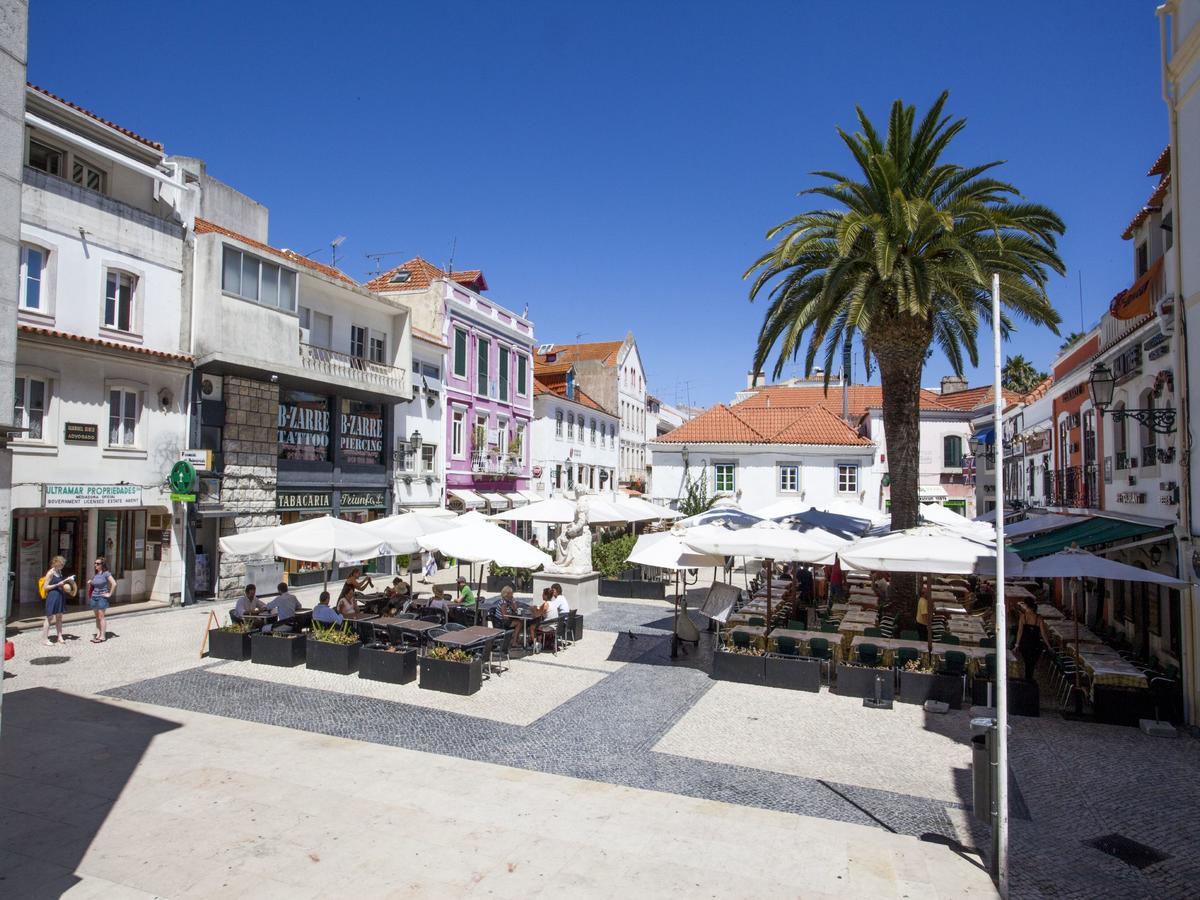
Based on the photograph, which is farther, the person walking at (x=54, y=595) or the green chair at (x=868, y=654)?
the person walking at (x=54, y=595)

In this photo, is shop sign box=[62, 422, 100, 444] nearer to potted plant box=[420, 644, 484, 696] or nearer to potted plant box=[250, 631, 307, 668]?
potted plant box=[250, 631, 307, 668]

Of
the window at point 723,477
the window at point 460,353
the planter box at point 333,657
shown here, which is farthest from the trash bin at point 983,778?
the window at point 723,477

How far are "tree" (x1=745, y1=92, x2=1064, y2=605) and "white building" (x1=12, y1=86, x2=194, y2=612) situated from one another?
Result: 49.8 ft

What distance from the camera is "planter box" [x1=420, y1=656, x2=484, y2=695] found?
1204 centimetres

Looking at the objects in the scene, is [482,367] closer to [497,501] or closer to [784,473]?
[497,501]

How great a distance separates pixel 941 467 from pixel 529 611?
34.9 meters

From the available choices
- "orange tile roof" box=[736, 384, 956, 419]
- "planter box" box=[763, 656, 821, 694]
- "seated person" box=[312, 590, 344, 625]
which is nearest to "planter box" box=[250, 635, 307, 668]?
"seated person" box=[312, 590, 344, 625]

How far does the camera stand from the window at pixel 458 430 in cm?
3338

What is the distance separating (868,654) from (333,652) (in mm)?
8886

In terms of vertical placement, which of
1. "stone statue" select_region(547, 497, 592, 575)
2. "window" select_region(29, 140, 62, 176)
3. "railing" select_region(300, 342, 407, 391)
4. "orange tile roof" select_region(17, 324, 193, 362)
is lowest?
"stone statue" select_region(547, 497, 592, 575)

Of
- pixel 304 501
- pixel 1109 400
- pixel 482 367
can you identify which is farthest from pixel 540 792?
pixel 482 367

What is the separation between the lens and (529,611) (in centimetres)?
1576

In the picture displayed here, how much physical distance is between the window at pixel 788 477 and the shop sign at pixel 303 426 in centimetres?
2375

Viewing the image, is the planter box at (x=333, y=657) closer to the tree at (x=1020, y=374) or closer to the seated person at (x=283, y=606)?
the seated person at (x=283, y=606)
